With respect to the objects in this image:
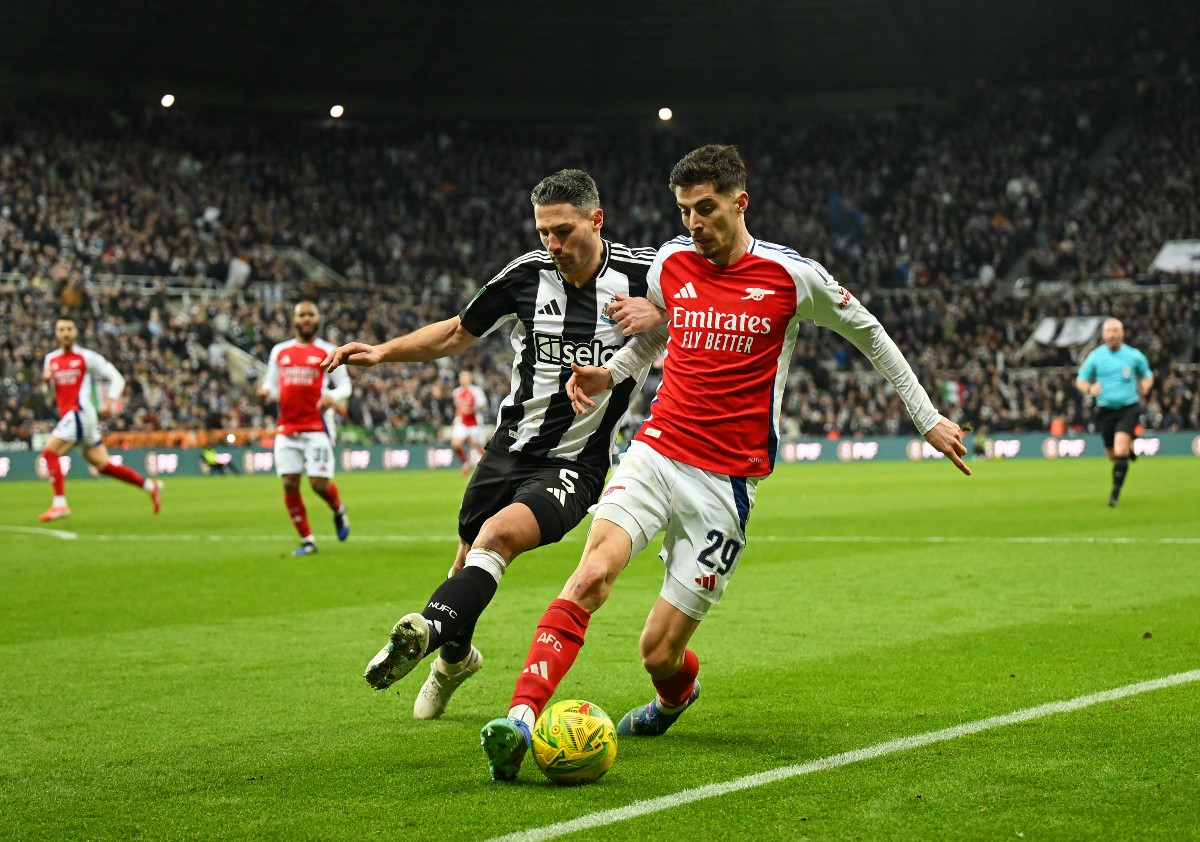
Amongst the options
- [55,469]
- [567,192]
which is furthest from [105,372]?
[567,192]

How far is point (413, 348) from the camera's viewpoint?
Answer: 5918mm

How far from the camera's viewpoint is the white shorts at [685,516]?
5191mm

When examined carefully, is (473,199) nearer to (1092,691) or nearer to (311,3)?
(311,3)

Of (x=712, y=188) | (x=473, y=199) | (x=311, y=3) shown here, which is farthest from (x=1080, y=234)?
(x=712, y=188)

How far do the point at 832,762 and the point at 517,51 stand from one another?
44.5 m

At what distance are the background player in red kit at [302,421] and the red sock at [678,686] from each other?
847 centimetres

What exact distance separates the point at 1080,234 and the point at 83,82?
106 ft

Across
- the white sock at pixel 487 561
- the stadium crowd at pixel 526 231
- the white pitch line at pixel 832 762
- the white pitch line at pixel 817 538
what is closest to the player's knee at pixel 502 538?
the white sock at pixel 487 561

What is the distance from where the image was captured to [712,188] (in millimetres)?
5277

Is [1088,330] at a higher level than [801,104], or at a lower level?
lower

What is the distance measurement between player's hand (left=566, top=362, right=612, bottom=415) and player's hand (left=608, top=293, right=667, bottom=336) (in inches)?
7.9

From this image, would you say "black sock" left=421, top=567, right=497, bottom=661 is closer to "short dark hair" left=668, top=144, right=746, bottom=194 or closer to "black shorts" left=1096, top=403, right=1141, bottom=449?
"short dark hair" left=668, top=144, right=746, bottom=194

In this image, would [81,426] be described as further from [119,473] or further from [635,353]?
[635,353]

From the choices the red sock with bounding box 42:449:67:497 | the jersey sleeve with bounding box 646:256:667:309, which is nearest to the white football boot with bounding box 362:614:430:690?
the jersey sleeve with bounding box 646:256:667:309
